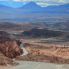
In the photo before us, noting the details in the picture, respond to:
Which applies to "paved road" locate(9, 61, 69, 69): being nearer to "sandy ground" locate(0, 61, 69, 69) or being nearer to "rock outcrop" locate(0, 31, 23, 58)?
"sandy ground" locate(0, 61, 69, 69)

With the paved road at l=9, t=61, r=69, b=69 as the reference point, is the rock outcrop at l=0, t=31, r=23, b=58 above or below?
above

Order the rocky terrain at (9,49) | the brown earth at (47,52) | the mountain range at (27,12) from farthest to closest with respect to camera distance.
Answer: the mountain range at (27,12) < the rocky terrain at (9,49) < the brown earth at (47,52)

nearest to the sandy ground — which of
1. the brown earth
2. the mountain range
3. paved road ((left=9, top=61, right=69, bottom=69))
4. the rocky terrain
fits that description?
paved road ((left=9, top=61, right=69, bottom=69))

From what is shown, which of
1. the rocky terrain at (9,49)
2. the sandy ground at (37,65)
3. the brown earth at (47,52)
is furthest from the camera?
the rocky terrain at (9,49)

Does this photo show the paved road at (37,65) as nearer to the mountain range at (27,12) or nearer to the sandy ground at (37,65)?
the sandy ground at (37,65)

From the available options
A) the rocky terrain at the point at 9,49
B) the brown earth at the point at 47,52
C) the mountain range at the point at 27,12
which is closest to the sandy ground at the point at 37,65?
the brown earth at the point at 47,52

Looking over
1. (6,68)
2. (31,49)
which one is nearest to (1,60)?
(6,68)

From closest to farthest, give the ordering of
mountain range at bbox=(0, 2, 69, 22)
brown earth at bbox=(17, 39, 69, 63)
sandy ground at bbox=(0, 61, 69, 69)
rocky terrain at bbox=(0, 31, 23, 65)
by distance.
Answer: sandy ground at bbox=(0, 61, 69, 69) < brown earth at bbox=(17, 39, 69, 63) < rocky terrain at bbox=(0, 31, 23, 65) < mountain range at bbox=(0, 2, 69, 22)

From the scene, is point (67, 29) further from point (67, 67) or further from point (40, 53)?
point (67, 67)

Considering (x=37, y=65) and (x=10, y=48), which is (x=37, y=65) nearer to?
(x=37, y=65)

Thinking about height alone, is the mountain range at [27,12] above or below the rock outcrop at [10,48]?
above

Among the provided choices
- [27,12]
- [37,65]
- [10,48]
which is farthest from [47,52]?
[27,12]
